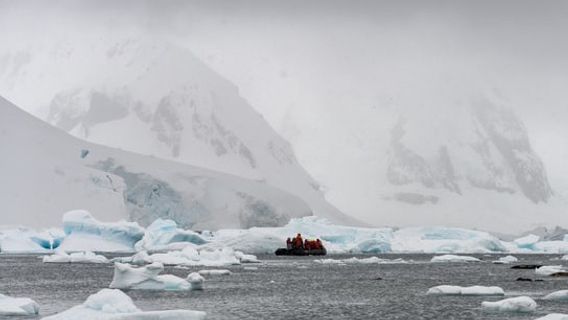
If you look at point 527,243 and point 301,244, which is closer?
point 301,244

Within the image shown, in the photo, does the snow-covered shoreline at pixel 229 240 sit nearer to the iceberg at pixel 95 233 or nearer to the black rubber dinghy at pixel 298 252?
the iceberg at pixel 95 233

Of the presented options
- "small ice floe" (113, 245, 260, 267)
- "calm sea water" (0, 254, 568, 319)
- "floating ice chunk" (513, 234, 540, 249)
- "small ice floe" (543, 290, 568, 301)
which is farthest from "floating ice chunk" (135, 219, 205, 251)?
"small ice floe" (543, 290, 568, 301)

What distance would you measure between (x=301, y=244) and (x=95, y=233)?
17.8 meters

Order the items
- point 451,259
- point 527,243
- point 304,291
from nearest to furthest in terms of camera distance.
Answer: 1. point 304,291
2. point 451,259
3. point 527,243

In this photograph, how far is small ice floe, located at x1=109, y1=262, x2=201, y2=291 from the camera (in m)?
34.5

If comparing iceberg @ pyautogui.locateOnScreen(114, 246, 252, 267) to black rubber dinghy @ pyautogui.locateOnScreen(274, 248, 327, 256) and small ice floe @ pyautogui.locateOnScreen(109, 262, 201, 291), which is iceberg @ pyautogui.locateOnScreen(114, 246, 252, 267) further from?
small ice floe @ pyautogui.locateOnScreen(109, 262, 201, 291)

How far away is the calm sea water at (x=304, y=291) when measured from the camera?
2908 cm

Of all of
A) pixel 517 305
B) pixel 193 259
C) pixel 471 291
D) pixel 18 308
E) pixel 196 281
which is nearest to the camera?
pixel 18 308

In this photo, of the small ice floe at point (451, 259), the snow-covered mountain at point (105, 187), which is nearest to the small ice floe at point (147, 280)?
the small ice floe at point (451, 259)

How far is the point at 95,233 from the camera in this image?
233 feet

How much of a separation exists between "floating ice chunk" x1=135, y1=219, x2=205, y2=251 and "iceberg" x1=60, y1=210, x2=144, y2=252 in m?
2.52

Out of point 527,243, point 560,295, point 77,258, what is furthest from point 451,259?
point 560,295

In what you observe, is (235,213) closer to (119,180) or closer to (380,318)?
(119,180)

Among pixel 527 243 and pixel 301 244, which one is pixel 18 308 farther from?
pixel 527 243
